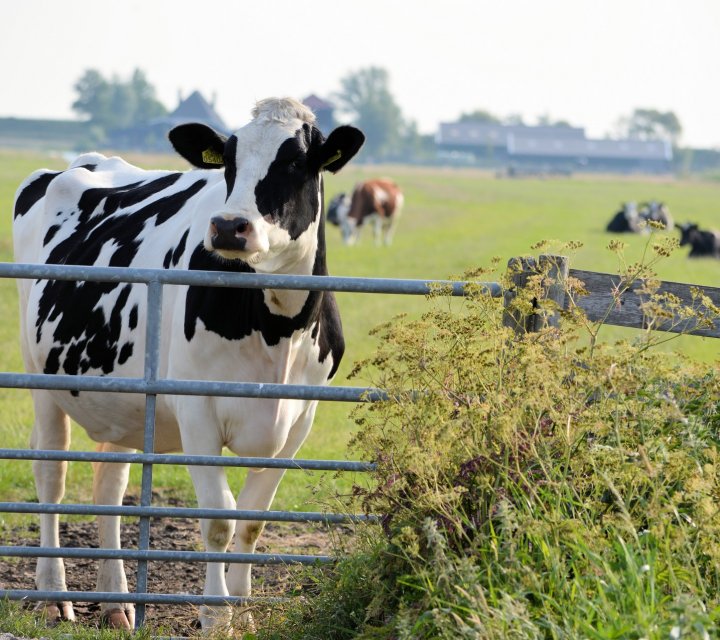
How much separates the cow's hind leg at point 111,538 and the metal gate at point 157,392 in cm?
110

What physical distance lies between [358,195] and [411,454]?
36454 millimetres

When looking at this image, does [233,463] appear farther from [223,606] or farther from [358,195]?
[358,195]

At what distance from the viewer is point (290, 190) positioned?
203 inches

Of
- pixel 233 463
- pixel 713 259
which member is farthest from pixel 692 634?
pixel 713 259

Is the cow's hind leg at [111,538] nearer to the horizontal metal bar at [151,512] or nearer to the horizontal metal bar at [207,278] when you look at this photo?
the horizontal metal bar at [151,512]

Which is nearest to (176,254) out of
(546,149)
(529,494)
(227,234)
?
(227,234)

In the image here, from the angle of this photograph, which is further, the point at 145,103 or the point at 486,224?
the point at 145,103

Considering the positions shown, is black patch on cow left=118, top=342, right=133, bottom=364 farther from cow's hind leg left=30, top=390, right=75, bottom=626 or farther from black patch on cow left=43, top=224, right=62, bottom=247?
black patch on cow left=43, top=224, right=62, bottom=247

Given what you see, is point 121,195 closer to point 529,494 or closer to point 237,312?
point 237,312

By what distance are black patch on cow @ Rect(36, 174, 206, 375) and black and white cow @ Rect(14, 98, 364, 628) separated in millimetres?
11

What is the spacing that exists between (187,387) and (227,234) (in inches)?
25.7

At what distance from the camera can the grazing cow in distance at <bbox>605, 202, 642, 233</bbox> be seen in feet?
154

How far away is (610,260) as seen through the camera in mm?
30500

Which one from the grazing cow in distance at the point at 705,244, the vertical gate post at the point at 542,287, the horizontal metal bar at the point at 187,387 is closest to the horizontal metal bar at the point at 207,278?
the vertical gate post at the point at 542,287
